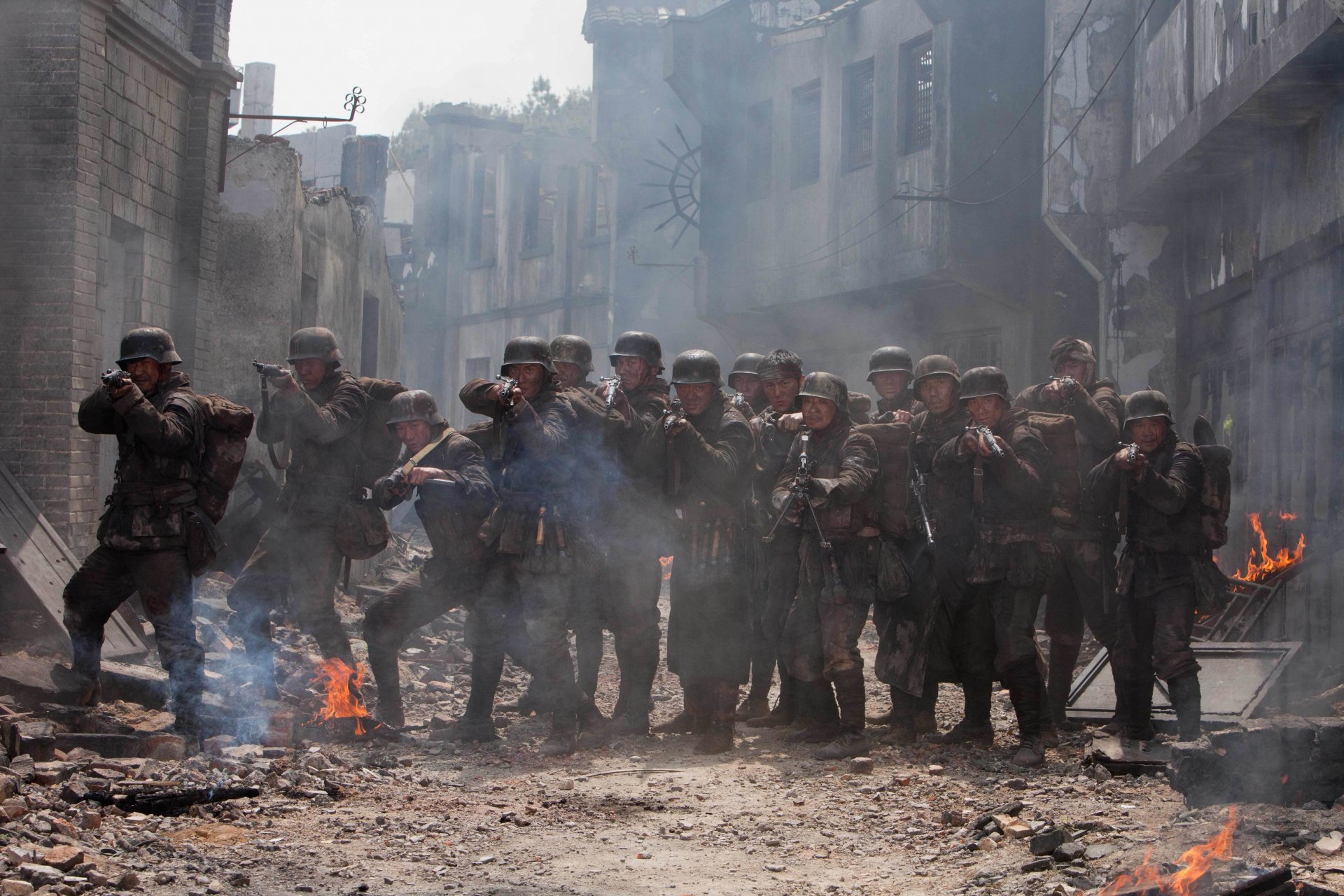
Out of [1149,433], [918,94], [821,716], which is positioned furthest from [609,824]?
[918,94]

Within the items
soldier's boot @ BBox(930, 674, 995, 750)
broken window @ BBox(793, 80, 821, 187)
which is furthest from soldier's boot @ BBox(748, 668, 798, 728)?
broken window @ BBox(793, 80, 821, 187)

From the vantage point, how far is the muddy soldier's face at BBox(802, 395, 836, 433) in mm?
7074

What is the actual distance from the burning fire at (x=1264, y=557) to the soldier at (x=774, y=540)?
3.79 meters

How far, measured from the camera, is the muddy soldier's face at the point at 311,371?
Answer: 756cm

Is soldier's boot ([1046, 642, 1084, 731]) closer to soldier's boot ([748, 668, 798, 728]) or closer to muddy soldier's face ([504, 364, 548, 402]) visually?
soldier's boot ([748, 668, 798, 728])

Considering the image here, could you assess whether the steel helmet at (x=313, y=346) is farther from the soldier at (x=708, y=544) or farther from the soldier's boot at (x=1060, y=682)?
the soldier's boot at (x=1060, y=682)

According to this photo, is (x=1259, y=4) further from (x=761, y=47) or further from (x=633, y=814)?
(x=761, y=47)

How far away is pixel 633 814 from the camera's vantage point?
564 cm

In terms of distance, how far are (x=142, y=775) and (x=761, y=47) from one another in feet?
54.8

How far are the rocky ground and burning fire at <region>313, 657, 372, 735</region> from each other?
0.60 feet

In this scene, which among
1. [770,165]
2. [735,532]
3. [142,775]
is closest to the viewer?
[142,775]

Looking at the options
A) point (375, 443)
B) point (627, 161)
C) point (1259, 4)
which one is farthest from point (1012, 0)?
point (375, 443)

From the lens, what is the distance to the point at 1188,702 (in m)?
6.71

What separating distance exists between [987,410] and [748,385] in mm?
2453
